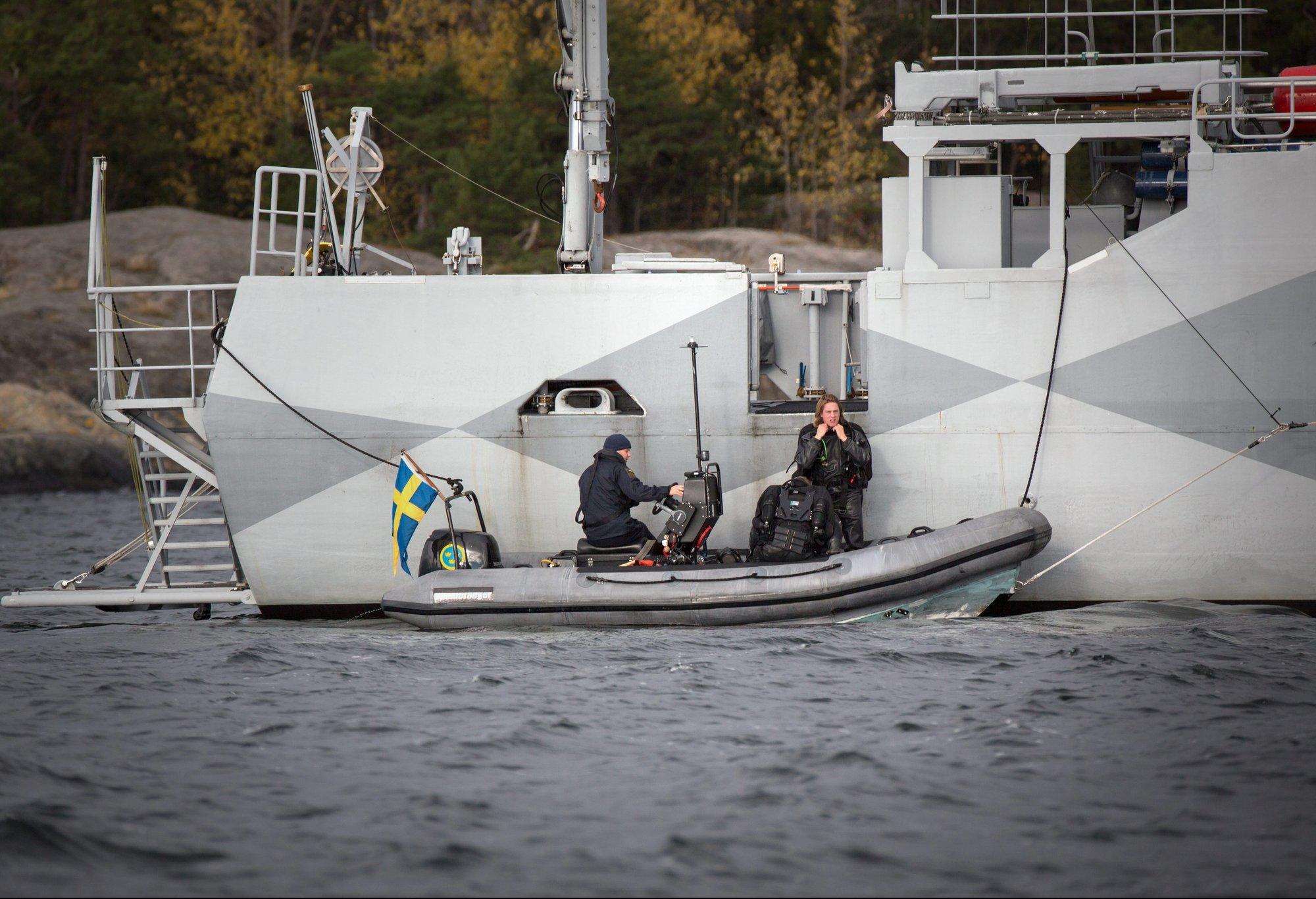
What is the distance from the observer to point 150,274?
95.1 ft

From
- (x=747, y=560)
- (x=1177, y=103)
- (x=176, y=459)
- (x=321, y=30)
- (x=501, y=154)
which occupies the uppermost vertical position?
(x=321, y=30)

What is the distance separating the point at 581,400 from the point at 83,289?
72.4ft

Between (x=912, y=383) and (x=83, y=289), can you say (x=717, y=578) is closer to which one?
(x=912, y=383)

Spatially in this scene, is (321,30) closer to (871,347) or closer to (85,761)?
(871,347)

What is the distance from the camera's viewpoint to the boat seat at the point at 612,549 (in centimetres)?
1010

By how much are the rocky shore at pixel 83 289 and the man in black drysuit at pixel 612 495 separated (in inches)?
643

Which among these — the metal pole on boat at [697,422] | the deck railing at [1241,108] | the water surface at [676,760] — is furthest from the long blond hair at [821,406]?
the deck railing at [1241,108]


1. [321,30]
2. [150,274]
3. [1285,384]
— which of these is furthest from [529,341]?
[321,30]

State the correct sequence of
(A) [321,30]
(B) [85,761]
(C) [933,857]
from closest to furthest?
(C) [933,857]
(B) [85,761]
(A) [321,30]

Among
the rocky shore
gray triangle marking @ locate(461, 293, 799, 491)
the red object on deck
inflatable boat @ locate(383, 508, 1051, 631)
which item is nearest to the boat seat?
inflatable boat @ locate(383, 508, 1051, 631)

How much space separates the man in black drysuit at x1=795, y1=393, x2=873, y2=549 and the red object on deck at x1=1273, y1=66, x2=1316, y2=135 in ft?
13.8

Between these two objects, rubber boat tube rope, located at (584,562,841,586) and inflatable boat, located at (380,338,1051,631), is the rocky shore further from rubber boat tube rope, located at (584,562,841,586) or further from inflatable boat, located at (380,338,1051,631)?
rubber boat tube rope, located at (584,562,841,586)

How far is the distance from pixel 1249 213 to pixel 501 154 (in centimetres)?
2293

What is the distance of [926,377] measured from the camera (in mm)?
10461
